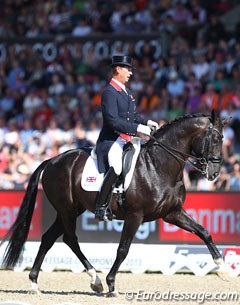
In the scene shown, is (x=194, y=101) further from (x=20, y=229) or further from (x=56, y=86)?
(x=20, y=229)

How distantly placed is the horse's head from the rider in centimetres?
64

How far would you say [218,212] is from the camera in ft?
43.5

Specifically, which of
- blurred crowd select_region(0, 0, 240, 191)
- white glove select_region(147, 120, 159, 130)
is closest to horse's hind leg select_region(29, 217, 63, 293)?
white glove select_region(147, 120, 159, 130)

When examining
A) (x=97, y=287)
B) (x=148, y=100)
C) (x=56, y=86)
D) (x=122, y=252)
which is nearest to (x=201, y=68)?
(x=148, y=100)

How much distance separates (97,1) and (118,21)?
1407mm

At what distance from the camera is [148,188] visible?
977cm

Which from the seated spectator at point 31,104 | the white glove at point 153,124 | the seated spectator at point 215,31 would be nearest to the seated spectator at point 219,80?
the seated spectator at point 215,31

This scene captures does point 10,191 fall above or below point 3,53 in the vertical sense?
below

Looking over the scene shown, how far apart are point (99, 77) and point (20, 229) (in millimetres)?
10222

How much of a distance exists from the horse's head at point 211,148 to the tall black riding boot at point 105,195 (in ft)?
3.27

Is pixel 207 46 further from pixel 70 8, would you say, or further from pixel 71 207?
pixel 71 207

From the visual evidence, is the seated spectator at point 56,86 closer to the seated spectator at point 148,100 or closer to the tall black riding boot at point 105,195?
the seated spectator at point 148,100

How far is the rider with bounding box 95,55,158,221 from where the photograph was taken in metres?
9.70

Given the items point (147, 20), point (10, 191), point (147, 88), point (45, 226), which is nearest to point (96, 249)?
point (45, 226)
